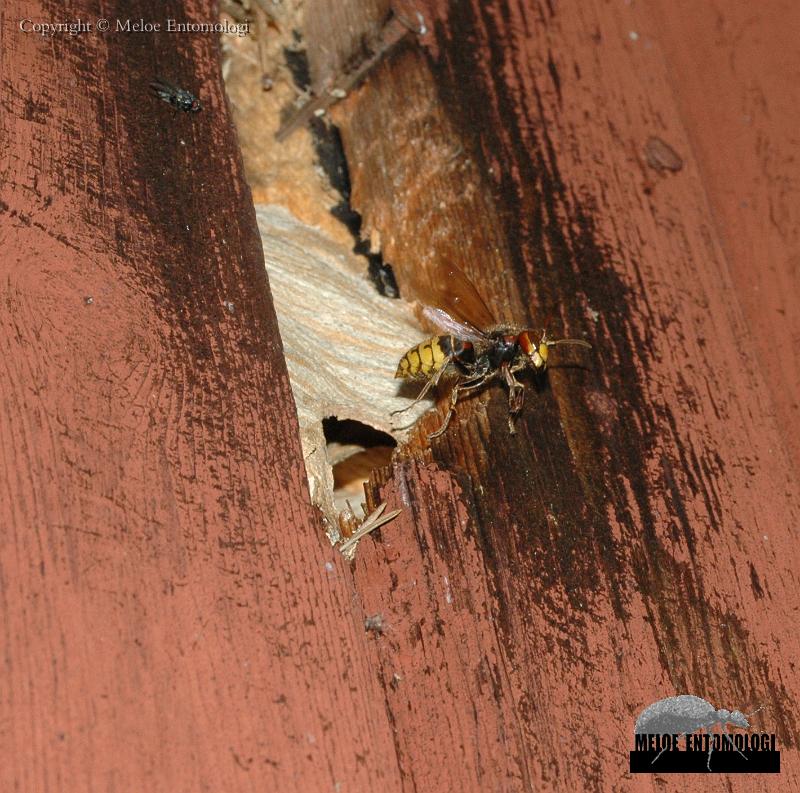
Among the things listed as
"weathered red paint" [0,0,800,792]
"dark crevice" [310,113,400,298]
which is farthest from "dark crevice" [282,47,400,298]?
"weathered red paint" [0,0,800,792]

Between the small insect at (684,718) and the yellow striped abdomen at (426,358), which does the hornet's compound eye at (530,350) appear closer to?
the yellow striped abdomen at (426,358)

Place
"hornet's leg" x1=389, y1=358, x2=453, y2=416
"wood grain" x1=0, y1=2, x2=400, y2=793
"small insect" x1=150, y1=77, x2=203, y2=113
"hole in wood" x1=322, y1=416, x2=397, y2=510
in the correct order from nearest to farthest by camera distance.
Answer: "wood grain" x1=0, y1=2, x2=400, y2=793, "small insect" x1=150, y1=77, x2=203, y2=113, "hornet's leg" x1=389, y1=358, x2=453, y2=416, "hole in wood" x1=322, y1=416, x2=397, y2=510

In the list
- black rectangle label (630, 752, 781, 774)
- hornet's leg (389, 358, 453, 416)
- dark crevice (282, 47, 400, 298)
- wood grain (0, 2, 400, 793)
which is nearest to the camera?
wood grain (0, 2, 400, 793)

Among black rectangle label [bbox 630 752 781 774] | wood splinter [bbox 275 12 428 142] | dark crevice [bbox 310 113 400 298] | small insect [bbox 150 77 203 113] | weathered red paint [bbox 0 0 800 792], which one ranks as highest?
wood splinter [bbox 275 12 428 142]

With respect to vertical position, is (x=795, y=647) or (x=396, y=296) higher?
(x=396, y=296)

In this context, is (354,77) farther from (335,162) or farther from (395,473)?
(395,473)

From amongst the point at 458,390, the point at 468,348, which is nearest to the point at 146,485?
the point at 458,390

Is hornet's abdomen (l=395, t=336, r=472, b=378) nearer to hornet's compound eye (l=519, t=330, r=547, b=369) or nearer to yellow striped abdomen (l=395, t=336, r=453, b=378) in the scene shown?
yellow striped abdomen (l=395, t=336, r=453, b=378)

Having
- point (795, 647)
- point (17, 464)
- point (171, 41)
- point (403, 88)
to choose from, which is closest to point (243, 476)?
point (17, 464)

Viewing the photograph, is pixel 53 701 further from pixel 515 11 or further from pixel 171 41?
pixel 515 11
